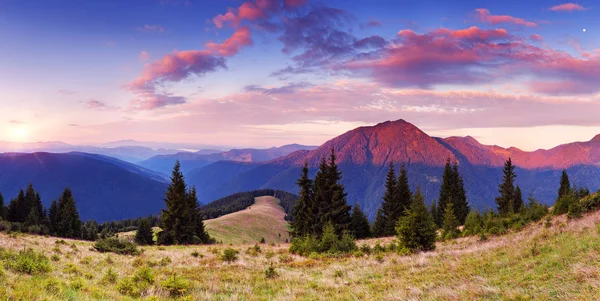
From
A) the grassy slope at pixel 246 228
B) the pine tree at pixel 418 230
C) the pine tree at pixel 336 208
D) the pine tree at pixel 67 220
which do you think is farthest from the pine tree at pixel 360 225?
the pine tree at pixel 67 220

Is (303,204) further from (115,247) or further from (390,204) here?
(115,247)

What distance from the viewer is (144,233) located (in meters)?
47.2

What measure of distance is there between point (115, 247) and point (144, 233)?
25453mm

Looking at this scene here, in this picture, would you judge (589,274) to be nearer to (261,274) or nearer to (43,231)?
(261,274)

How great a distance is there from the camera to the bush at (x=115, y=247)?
77.7ft

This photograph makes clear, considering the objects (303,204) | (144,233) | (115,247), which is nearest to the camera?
(115,247)

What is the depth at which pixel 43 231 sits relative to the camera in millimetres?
49906

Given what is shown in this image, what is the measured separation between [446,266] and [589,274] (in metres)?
6.08

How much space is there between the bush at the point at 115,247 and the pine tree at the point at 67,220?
Result: 154ft

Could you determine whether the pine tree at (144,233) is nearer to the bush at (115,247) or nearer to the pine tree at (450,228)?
the bush at (115,247)

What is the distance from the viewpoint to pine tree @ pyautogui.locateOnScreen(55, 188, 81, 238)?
197 feet

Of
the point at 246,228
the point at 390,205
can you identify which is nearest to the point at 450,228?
the point at 390,205

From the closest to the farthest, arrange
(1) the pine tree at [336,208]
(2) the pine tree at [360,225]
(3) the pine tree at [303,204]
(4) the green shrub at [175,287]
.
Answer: (4) the green shrub at [175,287] → (1) the pine tree at [336,208] → (3) the pine tree at [303,204] → (2) the pine tree at [360,225]

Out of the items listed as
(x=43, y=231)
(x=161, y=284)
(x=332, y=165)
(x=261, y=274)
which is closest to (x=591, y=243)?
(x=261, y=274)
